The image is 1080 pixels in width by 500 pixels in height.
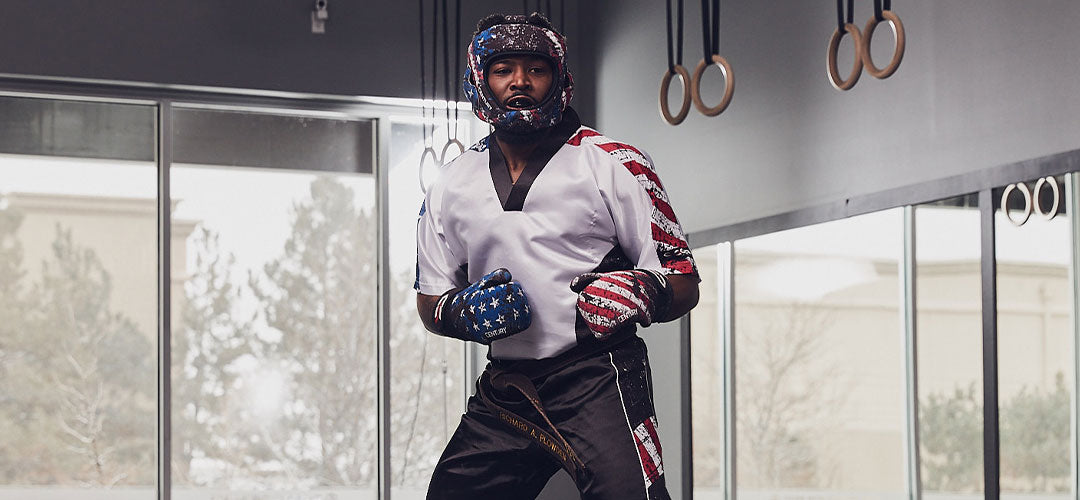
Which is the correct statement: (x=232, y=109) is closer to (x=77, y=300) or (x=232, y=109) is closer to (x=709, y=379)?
(x=77, y=300)

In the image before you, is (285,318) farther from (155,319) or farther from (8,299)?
(8,299)

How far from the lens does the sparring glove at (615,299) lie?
195 cm

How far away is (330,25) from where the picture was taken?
4.73 metres

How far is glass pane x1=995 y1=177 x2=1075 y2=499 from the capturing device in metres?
2.54

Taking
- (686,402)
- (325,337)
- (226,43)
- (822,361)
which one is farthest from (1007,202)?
(226,43)

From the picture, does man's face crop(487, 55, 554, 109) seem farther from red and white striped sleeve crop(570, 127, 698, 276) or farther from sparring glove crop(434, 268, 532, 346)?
sparring glove crop(434, 268, 532, 346)

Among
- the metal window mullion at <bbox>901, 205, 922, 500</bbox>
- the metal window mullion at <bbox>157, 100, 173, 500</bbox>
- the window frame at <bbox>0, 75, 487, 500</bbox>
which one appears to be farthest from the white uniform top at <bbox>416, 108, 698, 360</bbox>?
the metal window mullion at <bbox>157, 100, 173, 500</bbox>

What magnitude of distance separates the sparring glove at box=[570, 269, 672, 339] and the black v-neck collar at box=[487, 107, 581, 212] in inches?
7.3

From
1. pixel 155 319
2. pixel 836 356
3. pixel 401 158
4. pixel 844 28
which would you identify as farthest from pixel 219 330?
pixel 844 28

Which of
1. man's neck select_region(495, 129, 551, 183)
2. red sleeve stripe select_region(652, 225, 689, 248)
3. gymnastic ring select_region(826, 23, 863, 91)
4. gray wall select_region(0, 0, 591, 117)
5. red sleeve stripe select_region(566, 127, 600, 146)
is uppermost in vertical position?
gray wall select_region(0, 0, 591, 117)

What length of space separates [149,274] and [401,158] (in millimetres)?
966

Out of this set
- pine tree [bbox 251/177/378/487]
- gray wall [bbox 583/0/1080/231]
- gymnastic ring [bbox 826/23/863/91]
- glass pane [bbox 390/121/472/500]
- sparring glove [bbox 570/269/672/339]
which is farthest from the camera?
glass pane [bbox 390/121/472/500]

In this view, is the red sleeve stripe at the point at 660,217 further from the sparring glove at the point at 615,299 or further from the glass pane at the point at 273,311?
the glass pane at the point at 273,311

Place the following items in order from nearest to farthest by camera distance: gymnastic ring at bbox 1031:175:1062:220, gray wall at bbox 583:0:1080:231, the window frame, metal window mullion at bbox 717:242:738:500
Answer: gymnastic ring at bbox 1031:175:1062:220 < gray wall at bbox 583:0:1080:231 < metal window mullion at bbox 717:242:738:500 < the window frame
